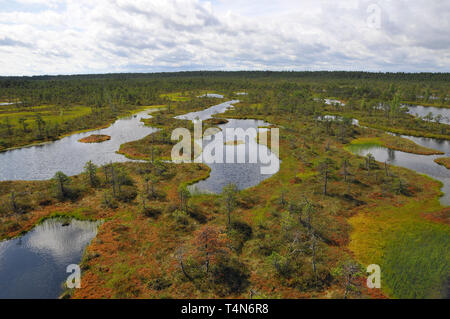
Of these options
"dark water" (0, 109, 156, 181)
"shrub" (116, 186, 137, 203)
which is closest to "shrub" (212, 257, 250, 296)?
"shrub" (116, 186, 137, 203)

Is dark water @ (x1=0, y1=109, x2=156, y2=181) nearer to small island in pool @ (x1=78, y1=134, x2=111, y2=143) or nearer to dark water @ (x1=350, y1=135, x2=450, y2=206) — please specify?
small island in pool @ (x1=78, y1=134, x2=111, y2=143)

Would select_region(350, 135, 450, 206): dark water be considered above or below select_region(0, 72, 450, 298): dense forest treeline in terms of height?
above

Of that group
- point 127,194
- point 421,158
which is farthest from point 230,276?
point 421,158

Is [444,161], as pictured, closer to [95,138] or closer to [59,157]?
[59,157]

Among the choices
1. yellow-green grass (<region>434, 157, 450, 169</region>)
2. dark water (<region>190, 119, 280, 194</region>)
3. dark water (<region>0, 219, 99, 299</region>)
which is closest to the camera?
dark water (<region>0, 219, 99, 299</region>)

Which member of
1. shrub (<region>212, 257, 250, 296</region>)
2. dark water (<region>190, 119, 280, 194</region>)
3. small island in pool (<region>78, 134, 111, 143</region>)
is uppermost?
small island in pool (<region>78, 134, 111, 143</region>)

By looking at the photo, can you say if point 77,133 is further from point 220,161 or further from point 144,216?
point 144,216

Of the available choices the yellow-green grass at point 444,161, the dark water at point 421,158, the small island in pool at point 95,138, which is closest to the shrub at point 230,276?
the dark water at point 421,158

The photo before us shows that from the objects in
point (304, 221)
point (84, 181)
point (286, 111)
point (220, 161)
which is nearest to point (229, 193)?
point (304, 221)
